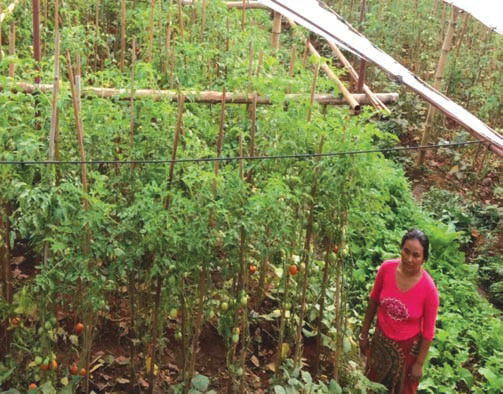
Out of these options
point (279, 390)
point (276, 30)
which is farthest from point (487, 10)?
point (279, 390)

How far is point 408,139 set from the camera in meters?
8.64

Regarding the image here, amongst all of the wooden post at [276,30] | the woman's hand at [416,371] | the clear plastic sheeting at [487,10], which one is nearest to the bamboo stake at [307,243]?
the woman's hand at [416,371]

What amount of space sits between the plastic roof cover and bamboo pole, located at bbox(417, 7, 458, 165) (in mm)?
3104

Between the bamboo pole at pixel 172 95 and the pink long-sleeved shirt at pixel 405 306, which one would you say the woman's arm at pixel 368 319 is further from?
the bamboo pole at pixel 172 95

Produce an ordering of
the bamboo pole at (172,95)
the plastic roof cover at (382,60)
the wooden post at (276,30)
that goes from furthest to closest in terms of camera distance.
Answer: the wooden post at (276,30), the plastic roof cover at (382,60), the bamboo pole at (172,95)

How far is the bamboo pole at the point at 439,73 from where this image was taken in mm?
7582

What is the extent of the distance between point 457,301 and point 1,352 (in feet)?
12.3

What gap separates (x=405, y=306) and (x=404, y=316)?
0.07 metres

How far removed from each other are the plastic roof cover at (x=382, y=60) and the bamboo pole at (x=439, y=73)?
310cm

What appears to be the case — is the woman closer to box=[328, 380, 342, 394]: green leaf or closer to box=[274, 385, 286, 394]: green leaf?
box=[328, 380, 342, 394]: green leaf

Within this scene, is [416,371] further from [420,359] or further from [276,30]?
[276,30]

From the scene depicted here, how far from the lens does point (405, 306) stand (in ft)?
12.1

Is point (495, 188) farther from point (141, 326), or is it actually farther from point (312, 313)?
point (141, 326)

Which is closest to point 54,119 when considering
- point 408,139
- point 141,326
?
point 141,326
